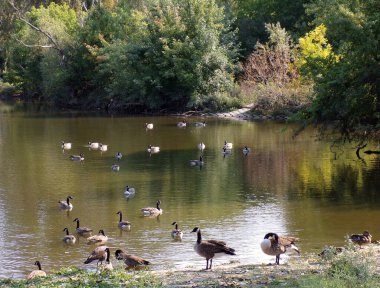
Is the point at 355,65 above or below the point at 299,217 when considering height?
above

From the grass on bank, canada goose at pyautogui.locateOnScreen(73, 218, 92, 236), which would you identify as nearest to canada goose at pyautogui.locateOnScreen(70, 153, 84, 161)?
canada goose at pyautogui.locateOnScreen(73, 218, 92, 236)

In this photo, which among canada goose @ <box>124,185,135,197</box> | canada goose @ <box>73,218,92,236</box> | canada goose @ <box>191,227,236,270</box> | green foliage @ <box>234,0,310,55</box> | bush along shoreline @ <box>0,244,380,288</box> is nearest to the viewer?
A: bush along shoreline @ <box>0,244,380,288</box>

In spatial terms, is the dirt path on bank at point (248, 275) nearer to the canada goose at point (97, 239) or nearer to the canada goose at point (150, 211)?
the canada goose at point (97, 239)

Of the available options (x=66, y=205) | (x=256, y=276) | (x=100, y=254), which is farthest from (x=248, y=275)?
(x=66, y=205)

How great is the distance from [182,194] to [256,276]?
1360 centimetres

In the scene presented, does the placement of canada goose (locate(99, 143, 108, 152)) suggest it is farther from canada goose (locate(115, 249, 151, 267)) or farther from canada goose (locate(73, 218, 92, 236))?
canada goose (locate(115, 249, 151, 267))

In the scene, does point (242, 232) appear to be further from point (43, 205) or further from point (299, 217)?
point (43, 205)

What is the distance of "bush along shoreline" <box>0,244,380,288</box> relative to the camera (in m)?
11.4

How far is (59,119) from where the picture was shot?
59.2 meters

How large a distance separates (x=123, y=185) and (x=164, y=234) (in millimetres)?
7875

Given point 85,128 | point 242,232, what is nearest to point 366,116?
point 242,232

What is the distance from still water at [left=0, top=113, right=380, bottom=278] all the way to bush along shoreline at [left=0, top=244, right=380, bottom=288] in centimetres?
282

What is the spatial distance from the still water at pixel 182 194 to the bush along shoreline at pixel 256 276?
2816 mm

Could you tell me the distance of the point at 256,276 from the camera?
45.3 feet
